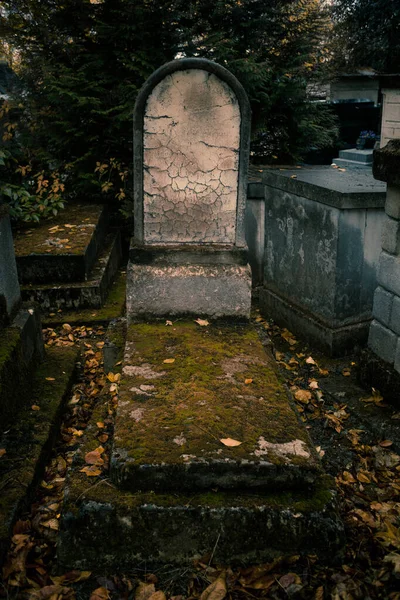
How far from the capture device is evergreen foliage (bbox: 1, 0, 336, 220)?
7273 mm

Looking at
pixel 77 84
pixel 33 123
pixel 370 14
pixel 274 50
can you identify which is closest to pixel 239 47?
pixel 274 50

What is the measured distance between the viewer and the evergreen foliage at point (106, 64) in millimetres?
7273

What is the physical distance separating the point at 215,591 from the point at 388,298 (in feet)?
8.02

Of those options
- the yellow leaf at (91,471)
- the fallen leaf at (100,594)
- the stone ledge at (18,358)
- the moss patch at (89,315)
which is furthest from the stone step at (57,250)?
the fallen leaf at (100,594)

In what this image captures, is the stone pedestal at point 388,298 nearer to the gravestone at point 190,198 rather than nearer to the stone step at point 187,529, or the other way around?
the gravestone at point 190,198

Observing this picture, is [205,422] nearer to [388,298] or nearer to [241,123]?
[388,298]

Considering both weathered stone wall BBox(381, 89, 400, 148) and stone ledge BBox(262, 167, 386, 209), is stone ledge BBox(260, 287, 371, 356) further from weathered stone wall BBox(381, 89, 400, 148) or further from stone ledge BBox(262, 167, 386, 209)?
weathered stone wall BBox(381, 89, 400, 148)

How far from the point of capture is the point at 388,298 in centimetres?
391

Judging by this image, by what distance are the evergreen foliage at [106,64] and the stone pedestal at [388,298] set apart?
4.27 m

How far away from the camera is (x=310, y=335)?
5.23 meters

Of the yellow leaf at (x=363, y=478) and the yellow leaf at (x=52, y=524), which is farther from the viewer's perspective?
the yellow leaf at (x=363, y=478)

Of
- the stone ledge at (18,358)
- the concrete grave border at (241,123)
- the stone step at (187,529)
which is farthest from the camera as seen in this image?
the concrete grave border at (241,123)

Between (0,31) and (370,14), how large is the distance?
44.9ft

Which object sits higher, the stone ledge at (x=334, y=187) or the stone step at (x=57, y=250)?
the stone ledge at (x=334, y=187)
